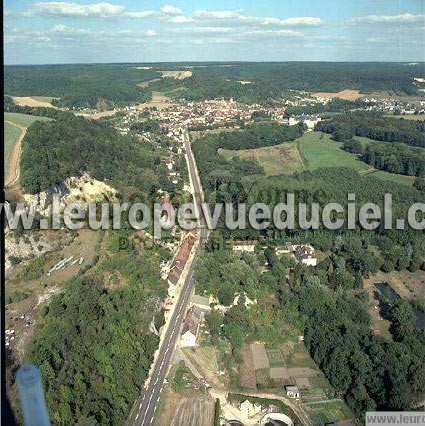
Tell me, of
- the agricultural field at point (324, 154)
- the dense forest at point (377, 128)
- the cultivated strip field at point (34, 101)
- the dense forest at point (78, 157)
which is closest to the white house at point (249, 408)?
the dense forest at point (78, 157)

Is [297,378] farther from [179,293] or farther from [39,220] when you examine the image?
[39,220]

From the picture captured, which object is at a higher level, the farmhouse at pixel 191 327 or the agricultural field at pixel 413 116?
the agricultural field at pixel 413 116

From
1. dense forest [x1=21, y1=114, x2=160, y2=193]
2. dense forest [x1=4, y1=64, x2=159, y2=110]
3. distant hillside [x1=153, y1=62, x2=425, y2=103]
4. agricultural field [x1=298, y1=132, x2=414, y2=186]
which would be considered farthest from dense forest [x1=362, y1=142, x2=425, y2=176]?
dense forest [x1=4, y1=64, x2=159, y2=110]

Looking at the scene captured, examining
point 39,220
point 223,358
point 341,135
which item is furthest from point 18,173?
point 341,135

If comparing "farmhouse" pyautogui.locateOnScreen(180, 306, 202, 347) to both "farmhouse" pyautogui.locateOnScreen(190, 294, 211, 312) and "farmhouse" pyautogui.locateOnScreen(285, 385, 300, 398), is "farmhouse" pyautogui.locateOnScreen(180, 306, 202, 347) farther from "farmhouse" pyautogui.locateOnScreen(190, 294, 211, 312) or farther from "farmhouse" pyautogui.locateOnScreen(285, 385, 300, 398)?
"farmhouse" pyautogui.locateOnScreen(285, 385, 300, 398)

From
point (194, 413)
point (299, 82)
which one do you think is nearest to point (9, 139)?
point (194, 413)

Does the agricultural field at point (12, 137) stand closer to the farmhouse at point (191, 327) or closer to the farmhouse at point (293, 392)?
the farmhouse at point (191, 327)
